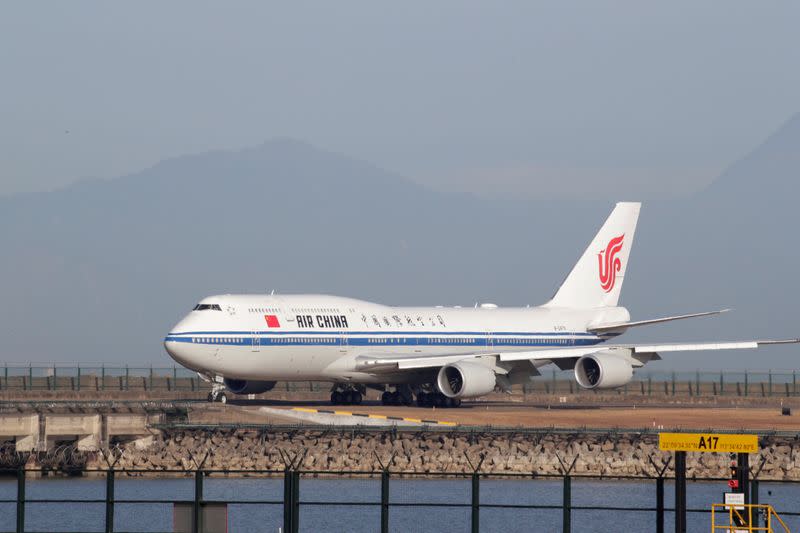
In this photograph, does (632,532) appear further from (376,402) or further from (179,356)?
(376,402)

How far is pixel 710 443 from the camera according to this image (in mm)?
22031

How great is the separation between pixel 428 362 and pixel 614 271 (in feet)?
50.4

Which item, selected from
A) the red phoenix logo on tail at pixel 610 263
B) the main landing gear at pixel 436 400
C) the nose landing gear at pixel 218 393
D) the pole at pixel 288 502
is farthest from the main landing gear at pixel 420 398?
the pole at pixel 288 502

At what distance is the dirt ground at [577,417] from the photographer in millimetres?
52906

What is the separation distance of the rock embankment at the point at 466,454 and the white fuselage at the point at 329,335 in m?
7.50

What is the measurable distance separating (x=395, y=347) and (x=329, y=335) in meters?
3.61

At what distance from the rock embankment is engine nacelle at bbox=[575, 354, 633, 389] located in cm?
1092

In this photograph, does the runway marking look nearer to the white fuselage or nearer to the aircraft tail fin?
the white fuselage

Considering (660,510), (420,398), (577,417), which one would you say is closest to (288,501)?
(660,510)

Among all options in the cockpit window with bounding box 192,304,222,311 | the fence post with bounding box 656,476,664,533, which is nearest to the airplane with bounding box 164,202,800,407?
the cockpit window with bounding box 192,304,222,311

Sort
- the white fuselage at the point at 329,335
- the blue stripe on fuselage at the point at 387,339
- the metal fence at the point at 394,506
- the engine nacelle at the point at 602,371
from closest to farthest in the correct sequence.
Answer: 1. the metal fence at the point at 394,506
2. the blue stripe on fuselage at the point at 387,339
3. the white fuselage at the point at 329,335
4. the engine nacelle at the point at 602,371

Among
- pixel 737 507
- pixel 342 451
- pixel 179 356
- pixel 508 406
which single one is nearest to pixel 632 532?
pixel 342 451

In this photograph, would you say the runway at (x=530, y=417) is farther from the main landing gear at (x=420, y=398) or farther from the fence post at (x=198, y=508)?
the fence post at (x=198, y=508)

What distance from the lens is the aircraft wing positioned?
5972cm
